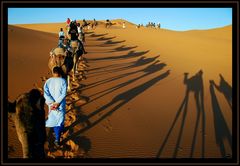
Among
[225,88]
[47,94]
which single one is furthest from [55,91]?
[225,88]

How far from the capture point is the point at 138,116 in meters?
10.3

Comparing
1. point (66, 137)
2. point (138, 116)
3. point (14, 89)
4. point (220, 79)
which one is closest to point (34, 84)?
point (14, 89)

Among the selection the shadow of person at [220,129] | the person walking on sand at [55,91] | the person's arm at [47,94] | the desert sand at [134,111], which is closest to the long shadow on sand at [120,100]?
the desert sand at [134,111]

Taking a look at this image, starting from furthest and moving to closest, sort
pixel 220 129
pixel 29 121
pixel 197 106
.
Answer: pixel 197 106, pixel 220 129, pixel 29 121

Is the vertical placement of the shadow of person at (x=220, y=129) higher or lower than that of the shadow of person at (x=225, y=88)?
lower

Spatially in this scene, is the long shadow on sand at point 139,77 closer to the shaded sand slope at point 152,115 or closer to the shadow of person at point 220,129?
the shaded sand slope at point 152,115

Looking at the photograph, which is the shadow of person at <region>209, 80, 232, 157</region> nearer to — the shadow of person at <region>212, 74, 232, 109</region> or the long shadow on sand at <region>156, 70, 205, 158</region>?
the long shadow on sand at <region>156, 70, 205, 158</region>

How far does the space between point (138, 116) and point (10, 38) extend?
16.5 meters

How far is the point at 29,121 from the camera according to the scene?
167 inches

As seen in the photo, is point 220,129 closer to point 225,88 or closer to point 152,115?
point 152,115

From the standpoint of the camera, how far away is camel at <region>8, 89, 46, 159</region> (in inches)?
166

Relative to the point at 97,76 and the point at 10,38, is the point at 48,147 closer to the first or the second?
the point at 97,76

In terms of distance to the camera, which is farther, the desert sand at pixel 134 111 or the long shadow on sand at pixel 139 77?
the long shadow on sand at pixel 139 77

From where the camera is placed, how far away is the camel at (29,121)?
421cm
